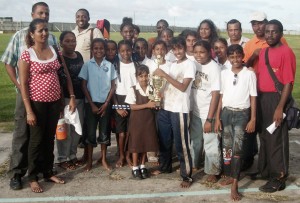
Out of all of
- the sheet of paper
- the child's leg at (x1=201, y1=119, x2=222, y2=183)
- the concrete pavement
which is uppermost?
the sheet of paper

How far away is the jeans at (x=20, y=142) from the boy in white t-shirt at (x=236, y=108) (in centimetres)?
244

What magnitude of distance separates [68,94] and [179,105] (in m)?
1.55

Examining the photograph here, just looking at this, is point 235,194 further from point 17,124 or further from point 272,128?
point 17,124

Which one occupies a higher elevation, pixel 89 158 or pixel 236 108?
pixel 236 108

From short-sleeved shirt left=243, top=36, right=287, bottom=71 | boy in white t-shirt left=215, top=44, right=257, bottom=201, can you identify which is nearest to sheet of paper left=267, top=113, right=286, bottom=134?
boy in white t-shirt left=215, top=44, right=257, bottom=201

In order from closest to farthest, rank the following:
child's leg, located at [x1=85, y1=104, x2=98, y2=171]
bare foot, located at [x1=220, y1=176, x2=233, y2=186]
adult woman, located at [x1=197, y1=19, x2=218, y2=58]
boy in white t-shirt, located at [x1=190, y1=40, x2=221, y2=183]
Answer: boy in white t-shirt, located at [x1=190, y1=40, x2=221, y2=183] → bare foot, located at [x1=220, y1=176, x2=233, y2=186] → child's leg, located at [x1=85, y1=104, x2=98, y2=171] → adult woman, located at [x1=197, y1=19, x2=218, y2=58]

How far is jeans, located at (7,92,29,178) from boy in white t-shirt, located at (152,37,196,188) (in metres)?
1.68

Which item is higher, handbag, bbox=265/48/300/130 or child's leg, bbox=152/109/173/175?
handbag, bbox=265/48/300/130

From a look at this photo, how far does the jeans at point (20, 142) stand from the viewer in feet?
15.4

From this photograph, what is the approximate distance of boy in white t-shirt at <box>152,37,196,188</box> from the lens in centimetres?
469

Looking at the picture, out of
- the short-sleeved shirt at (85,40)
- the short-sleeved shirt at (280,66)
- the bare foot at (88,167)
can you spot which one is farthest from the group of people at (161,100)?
the short-sleeved shirt at (85,40)

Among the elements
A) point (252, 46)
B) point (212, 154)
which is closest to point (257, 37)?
point (252, 46)

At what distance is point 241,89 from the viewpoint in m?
4.54

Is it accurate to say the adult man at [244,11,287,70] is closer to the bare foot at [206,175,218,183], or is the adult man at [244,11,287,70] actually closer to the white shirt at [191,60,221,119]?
the white shirt at [191,60,221,119]
